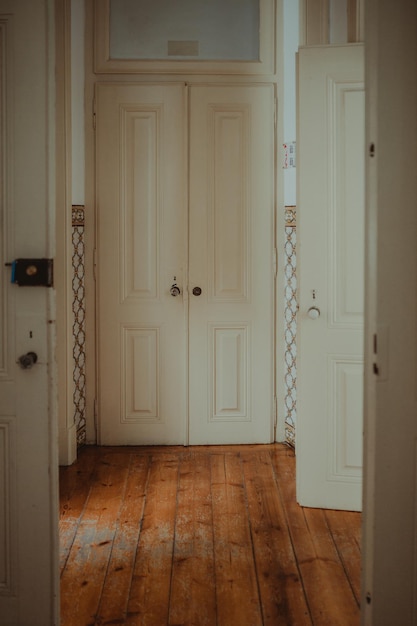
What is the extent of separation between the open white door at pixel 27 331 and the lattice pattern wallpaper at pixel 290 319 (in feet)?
8.05

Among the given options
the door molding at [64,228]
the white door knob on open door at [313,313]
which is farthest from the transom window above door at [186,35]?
the white door knob on open door at [313,313]

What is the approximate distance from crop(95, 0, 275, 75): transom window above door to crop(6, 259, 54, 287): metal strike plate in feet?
8.71

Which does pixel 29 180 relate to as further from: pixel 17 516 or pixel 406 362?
pixel 406 362

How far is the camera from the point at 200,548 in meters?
2.64

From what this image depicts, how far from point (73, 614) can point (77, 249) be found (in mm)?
2489

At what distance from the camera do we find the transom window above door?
4.02 metres

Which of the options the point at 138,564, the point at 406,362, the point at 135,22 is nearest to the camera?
the point at 406,362

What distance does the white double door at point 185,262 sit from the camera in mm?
4059

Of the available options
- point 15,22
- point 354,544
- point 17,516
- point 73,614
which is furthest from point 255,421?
point 15,22

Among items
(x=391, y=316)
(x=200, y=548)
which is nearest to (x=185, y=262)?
(x=200, y=548)

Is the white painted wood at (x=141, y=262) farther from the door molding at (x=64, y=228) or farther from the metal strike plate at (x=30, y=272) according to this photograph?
the metal strike plate at (x=30, y=272)

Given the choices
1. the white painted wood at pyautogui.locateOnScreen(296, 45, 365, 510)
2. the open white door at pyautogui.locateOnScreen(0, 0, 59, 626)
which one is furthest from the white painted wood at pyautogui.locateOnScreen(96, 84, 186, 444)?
the open white door at pyautogui.locateOnScreen(0, 0, 59, 626)

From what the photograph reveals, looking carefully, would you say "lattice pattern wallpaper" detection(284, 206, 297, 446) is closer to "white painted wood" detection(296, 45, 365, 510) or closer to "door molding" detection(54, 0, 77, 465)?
"white painted wood" detection(296, 45, 365, 510)

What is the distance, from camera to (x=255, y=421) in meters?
4.16
